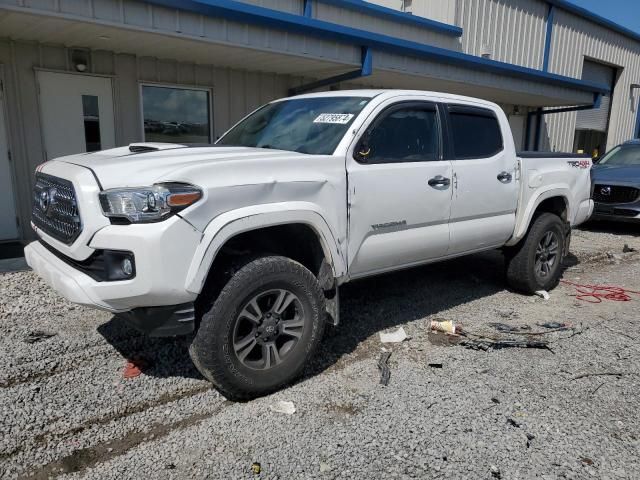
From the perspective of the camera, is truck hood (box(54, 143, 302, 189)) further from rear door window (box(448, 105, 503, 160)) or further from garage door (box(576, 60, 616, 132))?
garage door (box(576, 60, 616, 132))

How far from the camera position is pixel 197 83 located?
28.7 ft

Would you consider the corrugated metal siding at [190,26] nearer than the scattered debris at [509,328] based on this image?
No

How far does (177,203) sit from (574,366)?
317 centimetres

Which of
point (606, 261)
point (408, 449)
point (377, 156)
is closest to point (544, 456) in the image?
point (408, 449)

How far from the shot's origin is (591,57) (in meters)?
19.1

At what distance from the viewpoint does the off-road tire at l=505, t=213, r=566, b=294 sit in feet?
17.6

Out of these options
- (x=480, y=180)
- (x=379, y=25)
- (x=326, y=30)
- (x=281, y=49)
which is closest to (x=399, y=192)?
(x=480, y=180)

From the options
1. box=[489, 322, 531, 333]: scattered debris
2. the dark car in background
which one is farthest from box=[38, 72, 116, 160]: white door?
the dark car in background

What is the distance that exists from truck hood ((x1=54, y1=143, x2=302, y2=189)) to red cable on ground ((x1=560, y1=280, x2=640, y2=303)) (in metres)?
4.05

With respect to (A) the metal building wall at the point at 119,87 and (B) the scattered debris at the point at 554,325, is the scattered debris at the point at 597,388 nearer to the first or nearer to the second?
(B) the scattered debris at the point at 554,325

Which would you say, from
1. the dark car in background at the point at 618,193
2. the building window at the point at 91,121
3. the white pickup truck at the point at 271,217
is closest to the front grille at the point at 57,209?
the white pickup truck at the point at 271,217

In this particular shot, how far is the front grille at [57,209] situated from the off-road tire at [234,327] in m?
0.94

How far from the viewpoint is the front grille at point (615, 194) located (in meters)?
9.45

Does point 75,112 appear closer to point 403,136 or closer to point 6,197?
point 6,197
